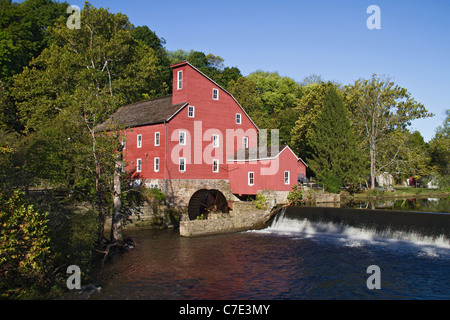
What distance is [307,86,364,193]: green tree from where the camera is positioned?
40.6 m

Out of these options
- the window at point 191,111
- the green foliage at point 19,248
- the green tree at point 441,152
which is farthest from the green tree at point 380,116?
the green foliage at point 19,248

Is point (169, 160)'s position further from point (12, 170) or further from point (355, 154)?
point (355, 154)

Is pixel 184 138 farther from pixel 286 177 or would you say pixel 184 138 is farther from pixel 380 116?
pixel 380 116

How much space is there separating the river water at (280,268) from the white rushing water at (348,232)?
0.06 metres

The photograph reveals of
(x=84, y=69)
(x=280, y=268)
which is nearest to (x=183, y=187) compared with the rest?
(x=280, y=268)

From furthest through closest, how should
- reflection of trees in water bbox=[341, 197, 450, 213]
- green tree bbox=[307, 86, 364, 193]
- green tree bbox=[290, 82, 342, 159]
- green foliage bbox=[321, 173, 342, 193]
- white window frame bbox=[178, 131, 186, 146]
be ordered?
green tree bbox=[290, 82, 342, 159]
green tree bbox=[307, 86, 364, 193]
green foliage bbox=[321, 173, 342, 193]
white window frame bbox=[178, 131, 186, 146]
reflection of trees in water bbox=[341, 197, 450, 213]

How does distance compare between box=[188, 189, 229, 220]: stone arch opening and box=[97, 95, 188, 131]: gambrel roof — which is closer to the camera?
box=[188, 189, 229, 220]: stone arch opening

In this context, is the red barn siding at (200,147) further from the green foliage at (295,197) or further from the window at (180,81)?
the green foliage at (295,197)

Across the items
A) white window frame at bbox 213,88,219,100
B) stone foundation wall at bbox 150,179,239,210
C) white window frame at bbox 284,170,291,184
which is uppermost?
white window frame at bbox 213,88,219,100

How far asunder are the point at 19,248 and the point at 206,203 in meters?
20.8

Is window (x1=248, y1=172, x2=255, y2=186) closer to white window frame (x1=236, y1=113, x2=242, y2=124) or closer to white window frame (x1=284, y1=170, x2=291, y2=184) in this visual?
white window frame (x1=284, y1=170, x2=291, y2=184)

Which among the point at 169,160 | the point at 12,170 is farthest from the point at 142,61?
the point at 12,170

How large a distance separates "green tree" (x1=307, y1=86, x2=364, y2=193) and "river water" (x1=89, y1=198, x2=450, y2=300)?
59.0 ft

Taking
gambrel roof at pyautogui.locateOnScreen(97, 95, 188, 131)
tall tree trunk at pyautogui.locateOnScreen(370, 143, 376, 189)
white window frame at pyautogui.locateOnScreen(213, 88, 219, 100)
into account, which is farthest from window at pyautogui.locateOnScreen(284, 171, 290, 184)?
tall tree trunk at pyautogui.locateOnScreen(370, 143, 376, 189)
